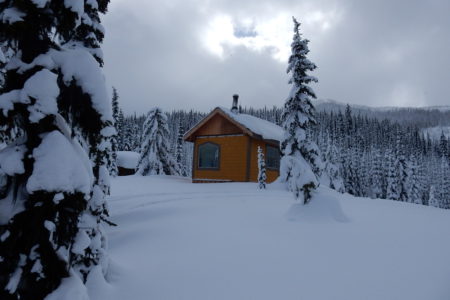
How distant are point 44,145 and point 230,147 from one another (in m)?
16.6

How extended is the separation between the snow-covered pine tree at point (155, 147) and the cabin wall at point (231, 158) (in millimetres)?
8680

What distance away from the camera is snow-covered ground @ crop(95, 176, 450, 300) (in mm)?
3369

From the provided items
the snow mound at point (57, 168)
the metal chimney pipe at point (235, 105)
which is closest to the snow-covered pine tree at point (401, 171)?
the metal chimney pipe at point (235, 105)

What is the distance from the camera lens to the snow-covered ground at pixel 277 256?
11.1 feet

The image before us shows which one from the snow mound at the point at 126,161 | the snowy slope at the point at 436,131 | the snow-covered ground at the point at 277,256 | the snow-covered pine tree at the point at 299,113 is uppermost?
the snowy slope at the point at 436,131

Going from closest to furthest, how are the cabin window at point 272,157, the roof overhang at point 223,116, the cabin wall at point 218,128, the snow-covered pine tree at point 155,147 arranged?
the roof overhang at point 223,116 → the cabin wall at point 218,128 → the cabin window at point 272,157 → the snow-covered pine tree at point 155,147

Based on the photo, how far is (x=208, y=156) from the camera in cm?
2006

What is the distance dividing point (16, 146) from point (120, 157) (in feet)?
116

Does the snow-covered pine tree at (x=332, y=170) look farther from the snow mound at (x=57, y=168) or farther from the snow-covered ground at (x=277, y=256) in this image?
the snow mound at (x=57, y=168)

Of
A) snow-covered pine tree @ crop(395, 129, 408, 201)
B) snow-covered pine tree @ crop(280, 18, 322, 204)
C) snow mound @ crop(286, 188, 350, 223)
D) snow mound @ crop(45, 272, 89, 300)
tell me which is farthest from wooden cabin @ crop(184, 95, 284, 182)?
snow-covered pine tree @ crop(395, 129, 408, 201)

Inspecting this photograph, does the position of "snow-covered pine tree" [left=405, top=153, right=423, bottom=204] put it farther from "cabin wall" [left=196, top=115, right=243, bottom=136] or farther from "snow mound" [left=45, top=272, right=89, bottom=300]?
"snow mound" [left=45, top=272, right=89, bottom=300]

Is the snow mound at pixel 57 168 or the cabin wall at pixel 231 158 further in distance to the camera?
the cabin wall at pixel 231 158

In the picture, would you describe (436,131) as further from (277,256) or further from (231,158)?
(277,256)

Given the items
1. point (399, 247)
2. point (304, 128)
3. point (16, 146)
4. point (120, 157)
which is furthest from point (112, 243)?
point (120, 157)
